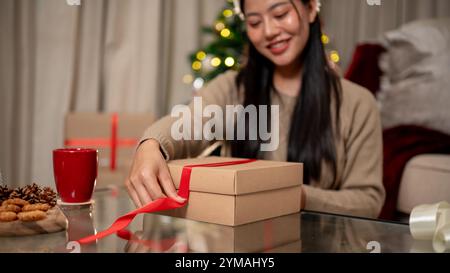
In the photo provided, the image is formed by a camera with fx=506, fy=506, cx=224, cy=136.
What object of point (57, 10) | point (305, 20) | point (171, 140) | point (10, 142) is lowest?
point (10, 142)

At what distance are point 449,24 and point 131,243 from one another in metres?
1.86

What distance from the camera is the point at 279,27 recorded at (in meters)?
1.19

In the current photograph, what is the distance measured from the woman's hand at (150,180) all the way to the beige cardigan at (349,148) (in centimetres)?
19

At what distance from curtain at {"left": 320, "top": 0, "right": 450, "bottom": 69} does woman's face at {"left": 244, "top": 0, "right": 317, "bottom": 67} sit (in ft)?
4.44

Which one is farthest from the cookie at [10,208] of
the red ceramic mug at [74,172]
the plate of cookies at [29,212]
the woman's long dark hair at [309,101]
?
the woman's long dark hair at [309,101]

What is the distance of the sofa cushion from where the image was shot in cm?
157

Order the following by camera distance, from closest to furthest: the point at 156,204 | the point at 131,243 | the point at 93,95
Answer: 1. the point at 131,243
2. the point at 156,204
3. the point at 93,95

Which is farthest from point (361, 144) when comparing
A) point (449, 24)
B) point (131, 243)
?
point (449, 24)

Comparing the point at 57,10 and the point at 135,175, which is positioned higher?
the point at 57,10

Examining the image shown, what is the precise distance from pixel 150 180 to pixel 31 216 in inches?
7.3

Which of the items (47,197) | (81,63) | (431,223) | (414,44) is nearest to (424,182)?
(414,44)

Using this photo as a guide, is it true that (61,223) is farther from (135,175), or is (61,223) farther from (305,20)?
(305,20)

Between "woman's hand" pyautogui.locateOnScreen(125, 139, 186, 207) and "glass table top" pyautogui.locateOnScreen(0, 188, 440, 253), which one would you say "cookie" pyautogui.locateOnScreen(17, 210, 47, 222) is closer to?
"glass table top" pyautogui.locateOnScreen(0, 188, 440, 253)

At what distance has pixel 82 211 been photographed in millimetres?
793
